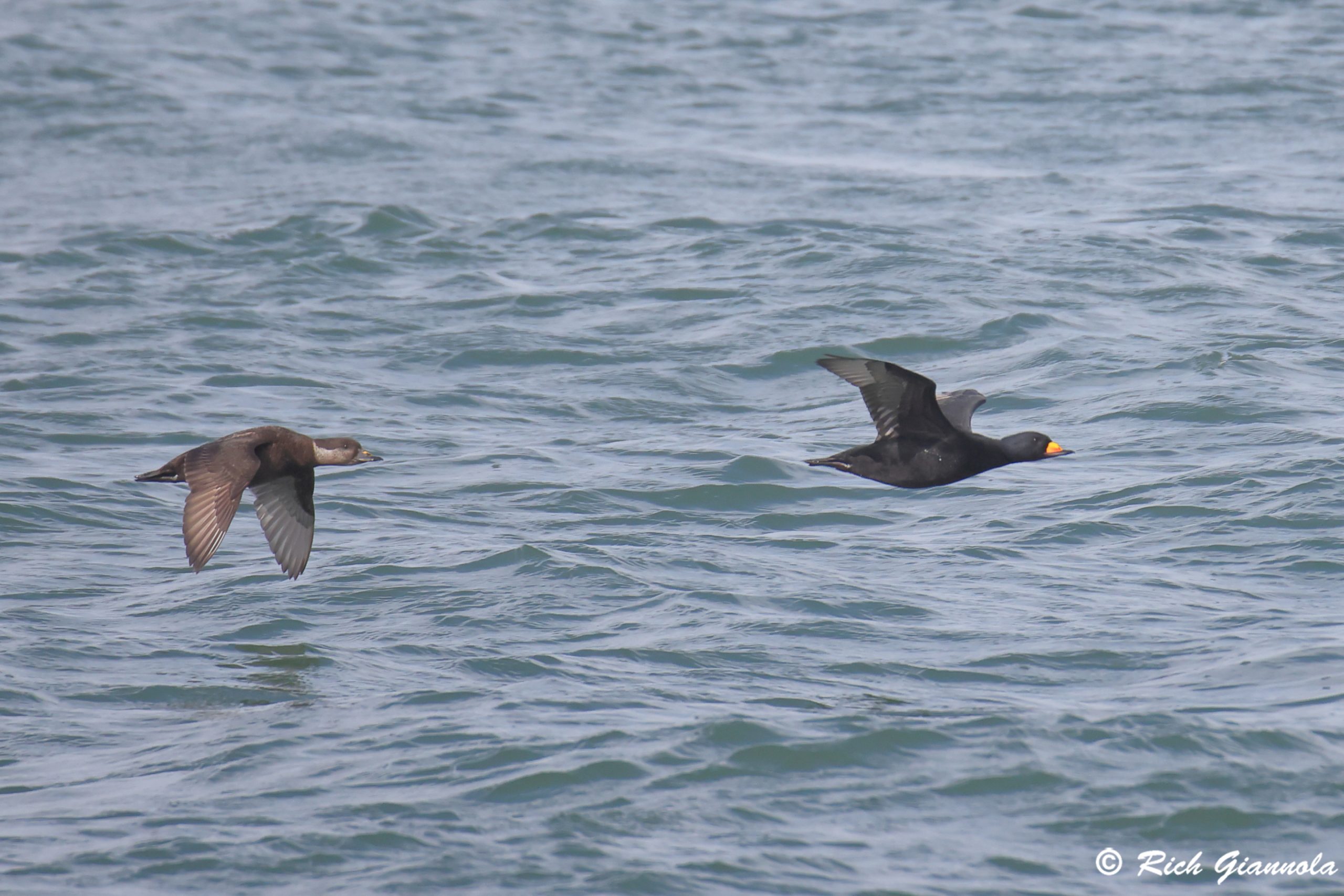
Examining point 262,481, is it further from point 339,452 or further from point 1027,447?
point 1027,447

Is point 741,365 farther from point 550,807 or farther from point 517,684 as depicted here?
point 550,807

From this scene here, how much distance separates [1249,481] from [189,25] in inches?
690

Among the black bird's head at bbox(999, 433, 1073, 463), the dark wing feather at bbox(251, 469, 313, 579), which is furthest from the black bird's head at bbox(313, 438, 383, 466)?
the black bird's head at bbox(999, 433, 1073, 463)

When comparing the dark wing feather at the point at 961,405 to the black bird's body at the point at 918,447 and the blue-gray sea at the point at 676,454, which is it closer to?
the black bird's body at the point at 918,447

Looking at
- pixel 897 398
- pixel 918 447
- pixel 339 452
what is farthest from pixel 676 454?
pixel 897 398

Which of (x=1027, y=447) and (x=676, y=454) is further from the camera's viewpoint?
(x=676, y=454)

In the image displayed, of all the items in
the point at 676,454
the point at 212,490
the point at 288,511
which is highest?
the point at 212,490

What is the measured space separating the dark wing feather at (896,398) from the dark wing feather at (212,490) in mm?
2846

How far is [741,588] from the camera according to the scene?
8703 millimetres

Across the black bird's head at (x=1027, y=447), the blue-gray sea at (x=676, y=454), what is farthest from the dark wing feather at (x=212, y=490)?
the black bird's head at (x=1027, y=447)

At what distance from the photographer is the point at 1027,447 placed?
826cm

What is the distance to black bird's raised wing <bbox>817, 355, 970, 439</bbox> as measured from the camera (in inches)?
303

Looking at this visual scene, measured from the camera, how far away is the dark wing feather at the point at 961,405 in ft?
27.7

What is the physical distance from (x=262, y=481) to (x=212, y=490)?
558 millimetres
